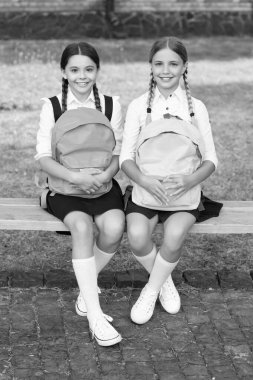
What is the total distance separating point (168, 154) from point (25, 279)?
118 centimetres

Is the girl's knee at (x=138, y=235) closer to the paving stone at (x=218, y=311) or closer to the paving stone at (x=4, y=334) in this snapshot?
the paving stone at (x=218, y=311)

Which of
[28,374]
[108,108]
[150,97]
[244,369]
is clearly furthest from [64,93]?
[244,369]

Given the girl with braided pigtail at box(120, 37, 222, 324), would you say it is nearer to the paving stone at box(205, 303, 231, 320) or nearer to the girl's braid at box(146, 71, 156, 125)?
the girl's braid at box(146, 71, 156, 125)

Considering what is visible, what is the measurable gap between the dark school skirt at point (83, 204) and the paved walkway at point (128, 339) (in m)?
0.55

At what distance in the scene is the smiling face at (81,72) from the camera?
461 centimetres

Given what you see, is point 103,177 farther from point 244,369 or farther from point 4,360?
point 244,369

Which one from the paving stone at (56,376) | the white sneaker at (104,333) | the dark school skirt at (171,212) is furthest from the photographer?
the dark school skirt at (171,212)

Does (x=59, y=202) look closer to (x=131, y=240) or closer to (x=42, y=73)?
(x=131, y=240)

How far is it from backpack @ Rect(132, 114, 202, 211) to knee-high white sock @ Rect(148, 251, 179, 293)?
28 centimetres

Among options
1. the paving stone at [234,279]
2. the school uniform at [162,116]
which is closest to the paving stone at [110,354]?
the school uniform at [162,116]

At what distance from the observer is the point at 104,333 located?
426cm

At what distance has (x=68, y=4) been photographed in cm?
1509

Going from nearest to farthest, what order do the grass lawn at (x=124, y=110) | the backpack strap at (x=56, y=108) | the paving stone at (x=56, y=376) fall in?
1. the paving stone at (x=56, y=376)
2. the backpack strap at (x=56, y=108)
3. the grass lawn at (x=124, y=110)

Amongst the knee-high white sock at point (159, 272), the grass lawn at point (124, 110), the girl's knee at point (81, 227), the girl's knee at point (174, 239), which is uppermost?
the girl's knee at point (81, 227)
